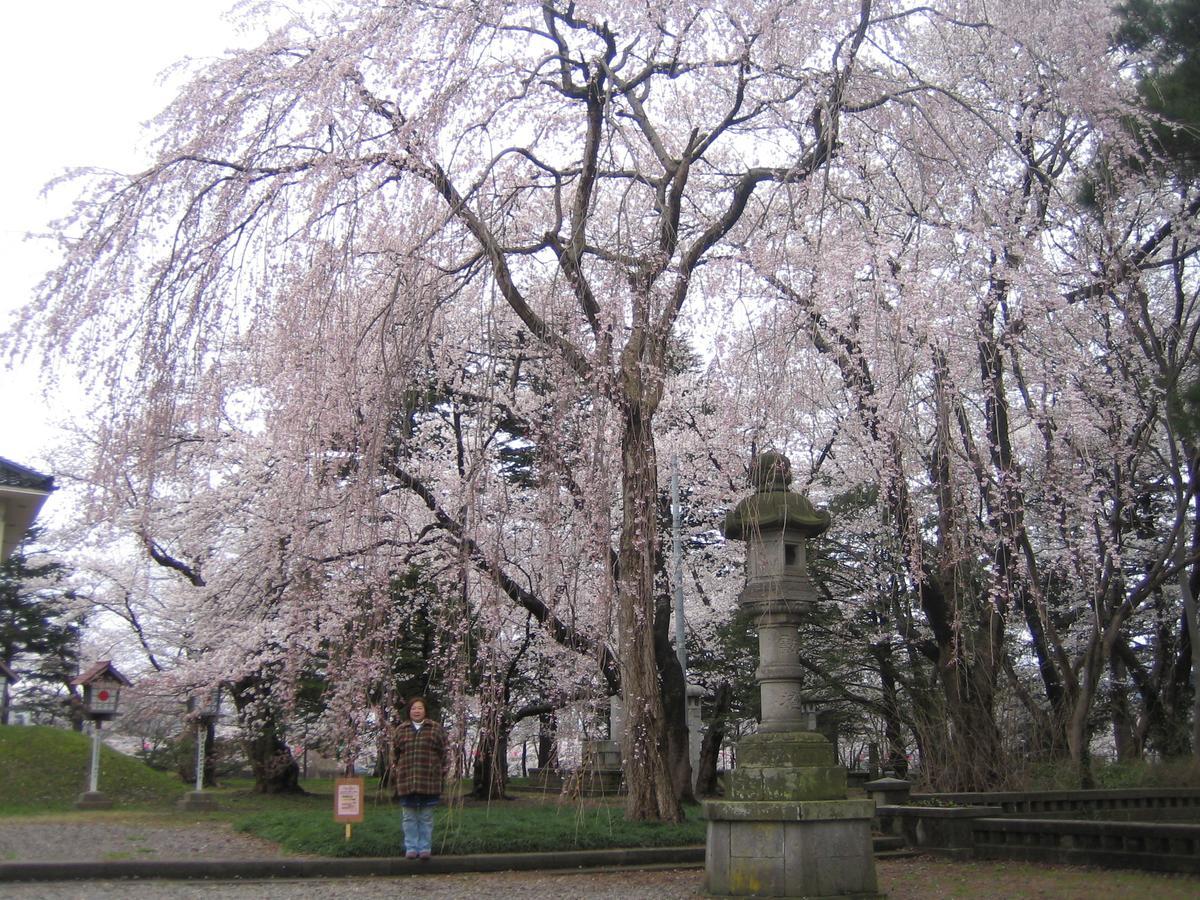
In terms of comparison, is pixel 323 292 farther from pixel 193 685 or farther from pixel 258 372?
pixel 193 685

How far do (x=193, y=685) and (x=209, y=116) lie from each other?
11632 millimetres

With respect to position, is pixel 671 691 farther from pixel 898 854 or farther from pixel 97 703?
pixel 97 703

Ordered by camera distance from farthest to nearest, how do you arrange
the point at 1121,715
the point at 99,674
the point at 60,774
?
the point at 60,774 < the point at 1121,715 < the point at 99,674

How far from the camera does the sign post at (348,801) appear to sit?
9.41m

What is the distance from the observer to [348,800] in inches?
374

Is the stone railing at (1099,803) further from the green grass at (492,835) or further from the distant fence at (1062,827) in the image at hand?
the green grass at (492,835)

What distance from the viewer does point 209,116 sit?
6824 mm

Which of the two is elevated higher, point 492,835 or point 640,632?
point 640,632

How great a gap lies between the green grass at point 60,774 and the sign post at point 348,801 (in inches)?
367

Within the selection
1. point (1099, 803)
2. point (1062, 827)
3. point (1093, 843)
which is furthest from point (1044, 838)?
point (1099, 803)

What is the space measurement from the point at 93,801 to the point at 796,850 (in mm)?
13700

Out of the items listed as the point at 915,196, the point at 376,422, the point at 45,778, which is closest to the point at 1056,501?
the point at 915,196

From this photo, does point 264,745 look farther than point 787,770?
Yes

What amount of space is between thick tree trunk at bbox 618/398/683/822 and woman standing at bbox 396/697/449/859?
1916mm
